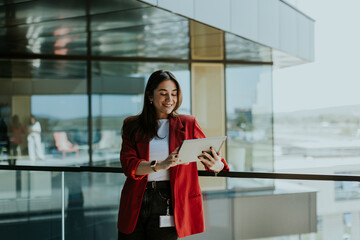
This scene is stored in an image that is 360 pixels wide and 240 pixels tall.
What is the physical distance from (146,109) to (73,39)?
6459 mm

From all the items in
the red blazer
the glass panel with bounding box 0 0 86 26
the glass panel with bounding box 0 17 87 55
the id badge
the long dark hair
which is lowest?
the id badge

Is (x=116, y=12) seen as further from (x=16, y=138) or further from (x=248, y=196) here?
(x=16, y=138)

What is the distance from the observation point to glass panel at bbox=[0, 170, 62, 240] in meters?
4.29

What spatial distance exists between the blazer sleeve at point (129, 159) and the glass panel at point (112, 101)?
7.31 m

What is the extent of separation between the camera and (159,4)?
5.25 m

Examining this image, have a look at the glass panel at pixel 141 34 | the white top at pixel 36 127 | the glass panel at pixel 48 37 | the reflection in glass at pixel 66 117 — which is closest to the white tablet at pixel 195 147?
the glass panel at pixel 141 34

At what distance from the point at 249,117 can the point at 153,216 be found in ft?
28.6

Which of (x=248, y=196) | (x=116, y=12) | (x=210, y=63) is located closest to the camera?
(x=248, y=196)

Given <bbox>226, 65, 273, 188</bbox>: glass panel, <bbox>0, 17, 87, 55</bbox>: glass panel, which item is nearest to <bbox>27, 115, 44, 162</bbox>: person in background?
<bbox>0, 17, 87, 55</bbox>: glass panel

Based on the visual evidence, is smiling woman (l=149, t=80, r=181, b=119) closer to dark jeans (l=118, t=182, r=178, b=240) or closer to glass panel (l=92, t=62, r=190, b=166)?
dark jeans (l=118, t=182, r=178, b=240)

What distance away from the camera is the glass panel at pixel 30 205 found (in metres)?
4.29

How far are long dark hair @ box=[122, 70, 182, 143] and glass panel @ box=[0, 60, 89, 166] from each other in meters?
7.38

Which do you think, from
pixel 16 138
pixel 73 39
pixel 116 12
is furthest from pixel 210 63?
pixel 16 138

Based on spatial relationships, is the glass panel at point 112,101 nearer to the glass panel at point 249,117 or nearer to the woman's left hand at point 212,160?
the glass panel at point 249,117
